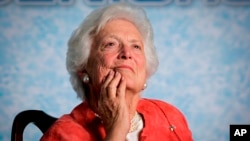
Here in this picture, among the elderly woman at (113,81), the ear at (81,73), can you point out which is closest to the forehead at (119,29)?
the elderly woman at (113,81)

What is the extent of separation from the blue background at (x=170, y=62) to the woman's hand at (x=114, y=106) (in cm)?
51

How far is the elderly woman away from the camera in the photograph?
1.42 meters

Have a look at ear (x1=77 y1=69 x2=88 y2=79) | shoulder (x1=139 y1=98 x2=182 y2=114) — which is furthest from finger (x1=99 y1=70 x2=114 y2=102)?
shoulder (x1=139 y1=98 x2=182 y2=114)

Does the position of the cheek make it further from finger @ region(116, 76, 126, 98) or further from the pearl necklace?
the pearl necklace

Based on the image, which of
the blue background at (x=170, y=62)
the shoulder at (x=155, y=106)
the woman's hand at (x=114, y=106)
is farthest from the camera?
the blue background at (x=170, y=62)

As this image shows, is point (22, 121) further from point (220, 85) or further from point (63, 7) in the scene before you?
point (220, 85)

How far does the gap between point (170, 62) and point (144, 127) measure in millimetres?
505

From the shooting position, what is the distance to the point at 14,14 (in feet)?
A: 6.40

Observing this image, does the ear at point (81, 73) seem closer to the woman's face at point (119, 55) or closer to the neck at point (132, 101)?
the woman's face at point (119, 55)

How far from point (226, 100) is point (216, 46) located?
0.24 meters

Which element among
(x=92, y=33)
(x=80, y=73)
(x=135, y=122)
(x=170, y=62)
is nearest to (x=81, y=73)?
(x=80, y=73)

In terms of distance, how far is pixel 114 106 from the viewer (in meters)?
1.39

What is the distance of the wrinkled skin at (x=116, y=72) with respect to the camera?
1.40 metres

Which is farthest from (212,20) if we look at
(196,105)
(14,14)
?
(14,14)
